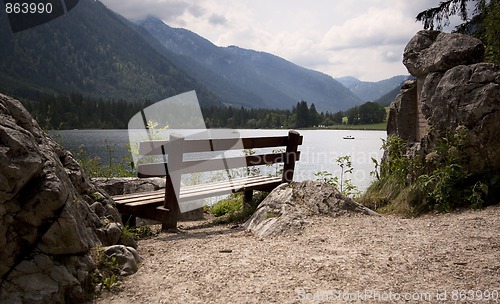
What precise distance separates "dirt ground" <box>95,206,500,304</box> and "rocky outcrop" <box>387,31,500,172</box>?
186cm

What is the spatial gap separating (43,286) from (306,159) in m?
22.1

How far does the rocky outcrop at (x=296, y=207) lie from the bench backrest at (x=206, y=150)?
3.29 ft

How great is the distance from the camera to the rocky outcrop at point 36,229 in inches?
146

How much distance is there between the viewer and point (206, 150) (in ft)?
23.4

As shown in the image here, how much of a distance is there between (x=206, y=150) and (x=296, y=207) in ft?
5.97

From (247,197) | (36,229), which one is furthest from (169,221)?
(36,229)

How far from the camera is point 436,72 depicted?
900cm

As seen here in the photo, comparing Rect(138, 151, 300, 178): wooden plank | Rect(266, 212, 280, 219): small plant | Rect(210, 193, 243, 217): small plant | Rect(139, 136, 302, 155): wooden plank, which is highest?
Rect(139, 136, 302, 155): wooden plank

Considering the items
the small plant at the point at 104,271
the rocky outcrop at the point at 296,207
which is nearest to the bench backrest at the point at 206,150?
the rocky outcrop at the point at 296,207

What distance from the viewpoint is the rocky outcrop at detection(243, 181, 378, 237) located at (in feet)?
20.8

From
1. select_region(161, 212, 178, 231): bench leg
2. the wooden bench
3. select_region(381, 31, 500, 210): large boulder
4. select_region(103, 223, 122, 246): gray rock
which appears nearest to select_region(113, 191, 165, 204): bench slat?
the wooden bench

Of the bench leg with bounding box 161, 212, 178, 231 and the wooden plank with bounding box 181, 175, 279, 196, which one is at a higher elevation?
the wooden plank with bounding box 181, 175, 279, 196

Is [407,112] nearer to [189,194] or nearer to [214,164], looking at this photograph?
[214,164]

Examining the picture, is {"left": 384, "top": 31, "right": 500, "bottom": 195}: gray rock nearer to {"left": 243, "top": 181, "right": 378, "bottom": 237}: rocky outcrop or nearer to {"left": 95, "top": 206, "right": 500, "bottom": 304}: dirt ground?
{"left": 95, "top": 206, "right": 500, "bottom": 304}: dirt ground
